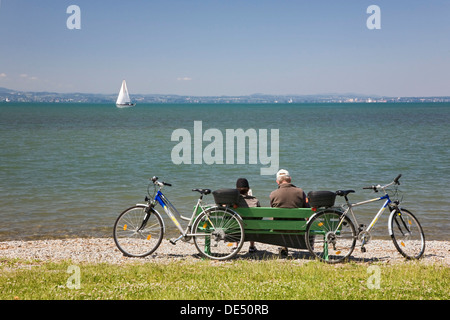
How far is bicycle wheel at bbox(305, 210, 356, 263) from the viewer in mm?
8203

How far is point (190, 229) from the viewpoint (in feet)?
28.2

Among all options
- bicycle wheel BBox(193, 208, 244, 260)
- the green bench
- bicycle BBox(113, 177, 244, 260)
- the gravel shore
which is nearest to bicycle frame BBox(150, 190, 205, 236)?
bicycle BBox(113, 177, 244, 260)

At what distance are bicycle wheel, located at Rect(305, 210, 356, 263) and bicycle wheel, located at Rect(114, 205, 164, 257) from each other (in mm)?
2620

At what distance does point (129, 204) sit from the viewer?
17125 mm

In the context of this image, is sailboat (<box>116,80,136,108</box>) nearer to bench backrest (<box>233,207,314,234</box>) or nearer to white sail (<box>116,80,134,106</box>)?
white sail (<box>116,80,134,106</box>)

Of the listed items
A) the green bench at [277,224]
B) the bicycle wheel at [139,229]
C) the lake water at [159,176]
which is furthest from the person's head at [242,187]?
the lake water at [159,176]

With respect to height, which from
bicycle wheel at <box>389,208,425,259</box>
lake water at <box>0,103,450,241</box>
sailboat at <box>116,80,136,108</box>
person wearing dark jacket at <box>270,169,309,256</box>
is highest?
sailboat at <box>116,80,136,108</box>

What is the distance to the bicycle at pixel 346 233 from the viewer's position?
→ 8227 millimetres

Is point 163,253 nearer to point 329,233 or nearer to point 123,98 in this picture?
point 329,233

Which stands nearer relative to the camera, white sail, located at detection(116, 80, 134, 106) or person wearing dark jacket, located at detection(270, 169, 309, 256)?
person wearing dark jacket, located at detection(270, 169, 309, 256)

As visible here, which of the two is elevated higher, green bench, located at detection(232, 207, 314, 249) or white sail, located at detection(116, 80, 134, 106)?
white sail, located at detection(116, 80, 134, 106)

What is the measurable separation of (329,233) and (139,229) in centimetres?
330
